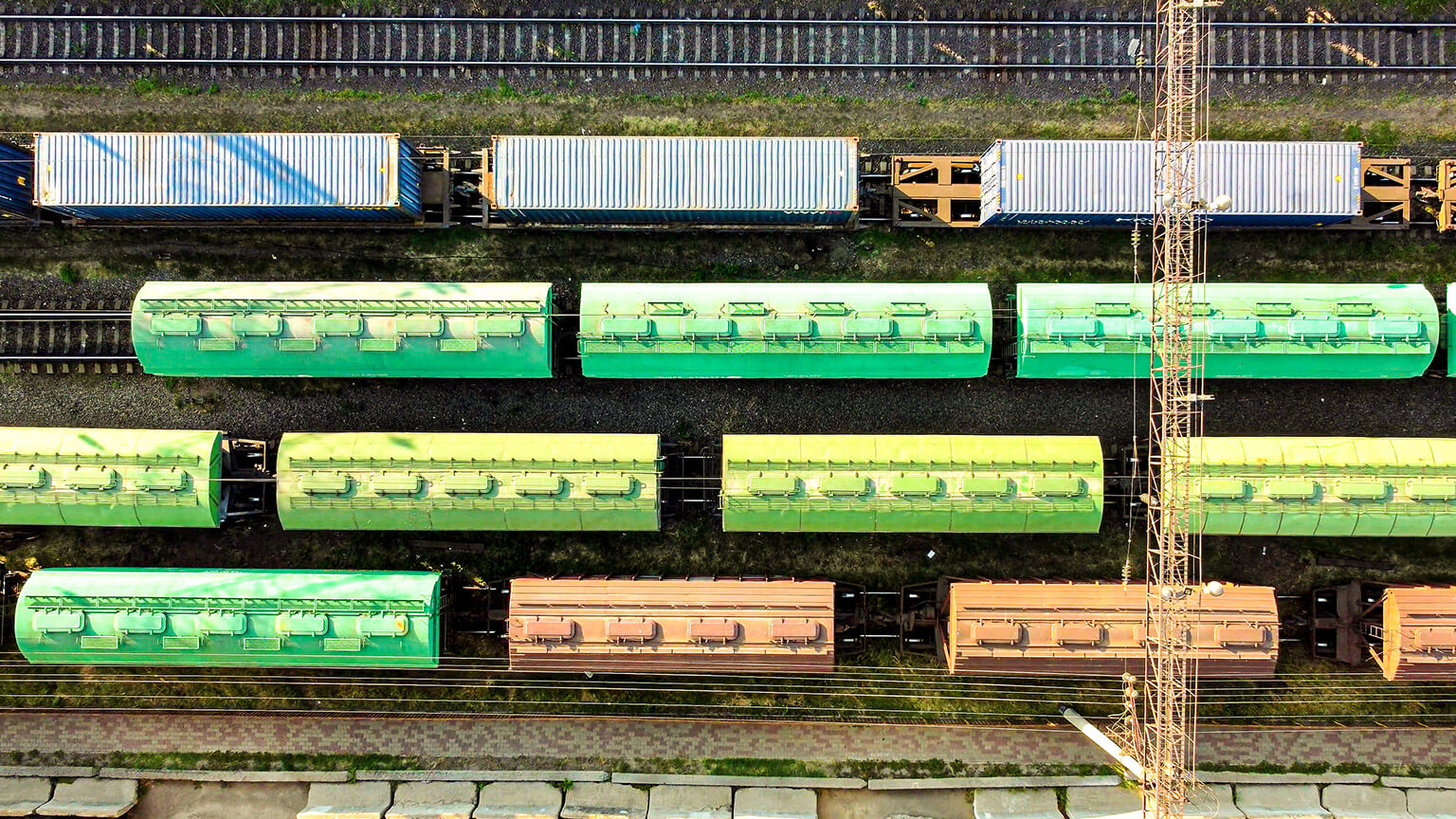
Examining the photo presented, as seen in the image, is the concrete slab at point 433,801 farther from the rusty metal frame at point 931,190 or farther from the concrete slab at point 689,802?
the rusty metal frame at point 931,190

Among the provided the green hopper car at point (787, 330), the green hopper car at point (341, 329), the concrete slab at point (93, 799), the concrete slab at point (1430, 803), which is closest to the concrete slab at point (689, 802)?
the green hopper car at point (787, 330)

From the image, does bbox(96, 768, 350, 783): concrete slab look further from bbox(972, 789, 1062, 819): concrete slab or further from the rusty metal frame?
the rusty metal frame

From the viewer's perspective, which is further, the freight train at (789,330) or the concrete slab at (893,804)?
the concrete slab at (893,804)

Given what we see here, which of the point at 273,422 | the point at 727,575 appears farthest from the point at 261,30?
the point at 727,575

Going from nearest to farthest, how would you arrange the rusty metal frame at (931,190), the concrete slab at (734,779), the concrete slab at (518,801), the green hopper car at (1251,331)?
1. the green hopper car at (1251,331)
2. the rusty metal frame at (931,190)
3. the concrete slab at (518,801)
4. the concrete slab at (734,779)

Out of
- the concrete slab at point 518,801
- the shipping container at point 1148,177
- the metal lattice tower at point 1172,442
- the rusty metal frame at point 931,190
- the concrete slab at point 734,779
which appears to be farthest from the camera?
the concrete slab at point 734,779

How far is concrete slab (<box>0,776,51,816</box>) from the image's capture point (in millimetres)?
27266

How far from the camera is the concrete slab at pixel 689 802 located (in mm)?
27281

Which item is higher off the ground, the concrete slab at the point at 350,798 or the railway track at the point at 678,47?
the railway track at the point at 678,47

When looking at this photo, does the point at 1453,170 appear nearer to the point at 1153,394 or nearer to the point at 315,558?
the point at 1153,394

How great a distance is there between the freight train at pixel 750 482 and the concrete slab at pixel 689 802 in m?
9.99

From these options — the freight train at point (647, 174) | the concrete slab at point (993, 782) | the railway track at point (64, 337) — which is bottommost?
the concrete slab at point (993, 782)

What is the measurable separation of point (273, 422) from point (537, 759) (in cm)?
1524

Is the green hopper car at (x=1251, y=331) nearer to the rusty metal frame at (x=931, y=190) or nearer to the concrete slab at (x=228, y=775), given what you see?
the rusty metal frame at (x=931, y=190)
